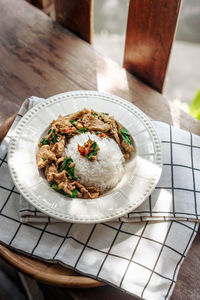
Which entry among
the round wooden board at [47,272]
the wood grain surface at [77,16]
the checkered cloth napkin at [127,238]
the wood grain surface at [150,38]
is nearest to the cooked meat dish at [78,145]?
the checkered cloth napkin at [127,238]

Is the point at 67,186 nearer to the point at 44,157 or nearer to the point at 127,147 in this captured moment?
the point at 44,157

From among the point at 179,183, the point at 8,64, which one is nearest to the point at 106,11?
the point at 8,64

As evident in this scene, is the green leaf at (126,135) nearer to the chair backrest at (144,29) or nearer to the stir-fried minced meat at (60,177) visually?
the stir-fried minced meat at (60,177)

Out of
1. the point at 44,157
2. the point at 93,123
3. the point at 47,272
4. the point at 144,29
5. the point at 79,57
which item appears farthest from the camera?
the point at 79,57

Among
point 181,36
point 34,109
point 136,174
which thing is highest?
point 34,109

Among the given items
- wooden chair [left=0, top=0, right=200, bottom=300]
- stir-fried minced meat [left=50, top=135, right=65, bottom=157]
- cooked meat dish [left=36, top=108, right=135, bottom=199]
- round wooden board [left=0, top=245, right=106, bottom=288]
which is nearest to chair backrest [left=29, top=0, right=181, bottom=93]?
wooden chair [left=0, top=0, right=200, bottom=300]

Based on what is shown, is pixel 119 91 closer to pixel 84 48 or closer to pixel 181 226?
pixel 84 48

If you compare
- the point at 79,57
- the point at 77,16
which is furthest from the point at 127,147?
the point at 77,16
